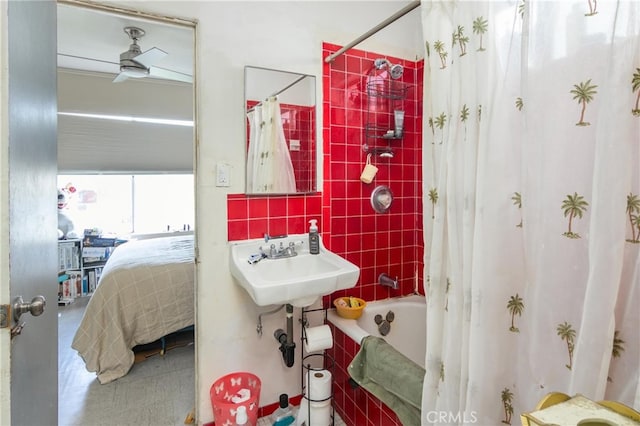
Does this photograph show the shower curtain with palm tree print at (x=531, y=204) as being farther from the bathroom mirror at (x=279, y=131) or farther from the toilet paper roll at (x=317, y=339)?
the bathroom mirror at (x=279, y=131)

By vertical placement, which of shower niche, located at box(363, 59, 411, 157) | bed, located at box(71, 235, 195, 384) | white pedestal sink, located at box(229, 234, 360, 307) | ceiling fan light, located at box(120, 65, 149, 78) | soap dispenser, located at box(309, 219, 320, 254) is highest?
ceiling fan light, located at box(120, 65, 149, 78)

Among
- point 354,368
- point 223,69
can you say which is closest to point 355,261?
point 354,368

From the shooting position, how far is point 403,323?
2.17 m

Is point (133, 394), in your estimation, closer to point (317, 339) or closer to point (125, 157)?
point (317, 339)

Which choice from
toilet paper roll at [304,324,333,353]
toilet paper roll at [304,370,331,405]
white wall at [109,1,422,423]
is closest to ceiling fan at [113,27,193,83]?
white wall at [109,1,422,423]

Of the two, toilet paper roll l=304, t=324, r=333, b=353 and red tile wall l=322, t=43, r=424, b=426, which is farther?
red tile wall l=322, t=43, r=424, b=426

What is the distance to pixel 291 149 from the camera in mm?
1908

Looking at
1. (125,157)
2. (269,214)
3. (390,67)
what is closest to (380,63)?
(390,67)

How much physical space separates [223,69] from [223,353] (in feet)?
4.82

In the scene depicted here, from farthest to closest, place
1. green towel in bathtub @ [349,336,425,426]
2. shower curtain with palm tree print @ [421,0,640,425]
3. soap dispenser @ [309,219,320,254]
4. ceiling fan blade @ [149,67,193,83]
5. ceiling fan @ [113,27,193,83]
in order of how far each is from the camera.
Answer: ceiling fan blade @ [149,67,193,83] → ceiling fan @ [113,27,193,83] → soap dispenser @ [309,219,320,254] → green towel in bathtub @ [349,336,425,426] → shower curtain with palm tree print @ [421,0,640,425]

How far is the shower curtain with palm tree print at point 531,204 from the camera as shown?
2.22 ft

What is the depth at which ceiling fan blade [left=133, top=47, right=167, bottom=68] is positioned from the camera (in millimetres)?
2417

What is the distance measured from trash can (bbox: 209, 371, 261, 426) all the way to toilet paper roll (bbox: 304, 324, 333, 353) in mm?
370

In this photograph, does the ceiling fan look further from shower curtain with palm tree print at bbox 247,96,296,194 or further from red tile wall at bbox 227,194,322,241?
red tile wall at bbox 227,194,322,241
